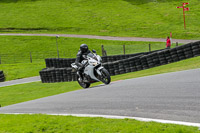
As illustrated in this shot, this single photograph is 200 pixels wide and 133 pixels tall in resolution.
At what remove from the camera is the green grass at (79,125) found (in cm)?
520

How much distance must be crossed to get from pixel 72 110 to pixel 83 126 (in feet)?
6.96

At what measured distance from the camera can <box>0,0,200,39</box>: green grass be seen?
48062mm

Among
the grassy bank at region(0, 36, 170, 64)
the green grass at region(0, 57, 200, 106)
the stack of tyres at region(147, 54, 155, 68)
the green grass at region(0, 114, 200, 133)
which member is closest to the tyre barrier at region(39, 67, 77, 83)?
the green grass at region(0, 57, 200, 106)

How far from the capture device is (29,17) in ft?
199

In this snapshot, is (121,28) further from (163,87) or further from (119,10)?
(163,87)

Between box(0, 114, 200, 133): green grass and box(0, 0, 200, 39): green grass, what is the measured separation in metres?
37.0

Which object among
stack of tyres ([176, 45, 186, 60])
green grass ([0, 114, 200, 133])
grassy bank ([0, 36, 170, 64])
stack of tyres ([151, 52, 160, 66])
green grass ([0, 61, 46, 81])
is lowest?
grassy bank ([0, 36, 170, 64])

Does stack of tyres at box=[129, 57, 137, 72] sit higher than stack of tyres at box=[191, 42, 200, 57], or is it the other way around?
stack of tyres at box=[191, 42, 200, 57]

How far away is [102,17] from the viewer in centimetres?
5734

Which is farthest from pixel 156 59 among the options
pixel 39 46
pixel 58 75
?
pixel 39 46

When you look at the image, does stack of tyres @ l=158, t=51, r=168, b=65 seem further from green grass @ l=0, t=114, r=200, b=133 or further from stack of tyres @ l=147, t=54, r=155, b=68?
green grass @ l=0, t=114, r=200, b=133

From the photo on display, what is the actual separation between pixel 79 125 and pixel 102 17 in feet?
171

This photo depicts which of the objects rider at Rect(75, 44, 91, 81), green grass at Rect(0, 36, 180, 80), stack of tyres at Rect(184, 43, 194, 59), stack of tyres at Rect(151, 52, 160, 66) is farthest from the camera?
green grass at Rect(0, 36, 180, 80)

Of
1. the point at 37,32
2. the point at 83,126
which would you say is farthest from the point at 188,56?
the point at 37,32
